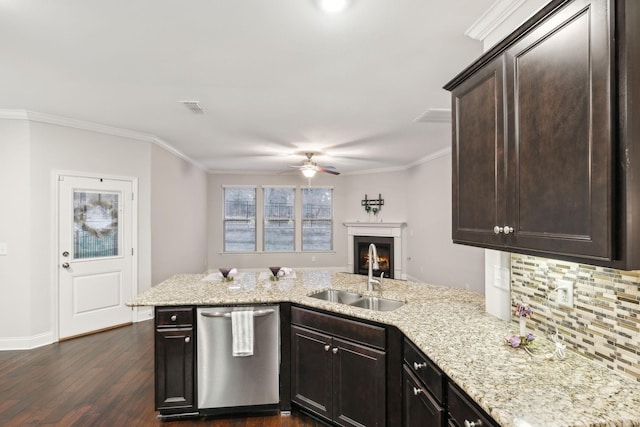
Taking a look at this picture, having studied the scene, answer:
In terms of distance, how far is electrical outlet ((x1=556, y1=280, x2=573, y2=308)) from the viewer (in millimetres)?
1449

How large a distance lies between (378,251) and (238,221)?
346 cm

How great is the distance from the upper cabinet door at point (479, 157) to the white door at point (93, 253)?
4.35 metres

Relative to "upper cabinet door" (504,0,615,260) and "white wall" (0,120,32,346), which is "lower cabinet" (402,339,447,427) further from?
"white wall" (0,120,32,346)

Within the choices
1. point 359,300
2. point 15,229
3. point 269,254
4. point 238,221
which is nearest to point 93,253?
point 15,229

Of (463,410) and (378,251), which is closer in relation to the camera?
(463,410)

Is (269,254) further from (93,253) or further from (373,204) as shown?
(93,253)

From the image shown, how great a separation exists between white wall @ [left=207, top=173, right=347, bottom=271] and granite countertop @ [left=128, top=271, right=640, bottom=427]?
571 cm

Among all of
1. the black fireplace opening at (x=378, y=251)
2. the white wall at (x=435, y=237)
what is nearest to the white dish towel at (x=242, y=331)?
the white wall at (x=435, y=237)

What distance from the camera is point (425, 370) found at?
1.60 metres

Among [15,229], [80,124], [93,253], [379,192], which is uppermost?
[80,124]

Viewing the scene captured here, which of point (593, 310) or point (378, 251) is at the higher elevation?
point (593, 310)

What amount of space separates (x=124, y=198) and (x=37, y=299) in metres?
1.49

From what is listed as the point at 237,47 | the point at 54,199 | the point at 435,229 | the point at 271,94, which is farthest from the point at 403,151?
the point at 54,199

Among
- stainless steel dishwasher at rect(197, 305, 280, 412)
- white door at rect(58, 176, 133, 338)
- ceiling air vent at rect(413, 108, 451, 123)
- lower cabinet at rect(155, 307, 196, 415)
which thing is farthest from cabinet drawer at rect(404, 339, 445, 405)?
white door at rect(58, 176, 133, 338)
